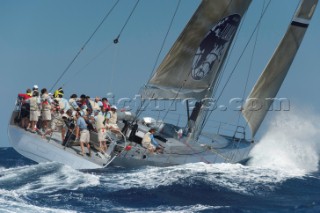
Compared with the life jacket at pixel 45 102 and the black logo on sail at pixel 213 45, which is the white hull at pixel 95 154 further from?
the black logo on sail at pixel 213 45

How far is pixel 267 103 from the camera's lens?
30766 mm

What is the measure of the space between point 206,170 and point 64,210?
790cm

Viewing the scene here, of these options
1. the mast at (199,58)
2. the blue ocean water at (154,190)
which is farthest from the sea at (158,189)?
the mast at (199,58)

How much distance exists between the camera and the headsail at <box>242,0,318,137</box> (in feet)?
101

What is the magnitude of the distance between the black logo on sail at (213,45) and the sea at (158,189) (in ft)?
13.6

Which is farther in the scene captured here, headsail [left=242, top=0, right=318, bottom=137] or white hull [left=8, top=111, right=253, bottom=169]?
headsail [left=242, top=0, right=318, bottom=137]

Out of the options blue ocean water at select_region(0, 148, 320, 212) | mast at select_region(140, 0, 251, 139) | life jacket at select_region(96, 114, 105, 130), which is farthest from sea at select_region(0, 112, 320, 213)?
mast at select_region(140, 0, 251, 139)

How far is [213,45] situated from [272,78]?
2860 mm

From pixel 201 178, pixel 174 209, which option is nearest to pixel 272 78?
pixel 201 178

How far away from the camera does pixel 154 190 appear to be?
2217cm

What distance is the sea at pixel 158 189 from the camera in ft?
66.2

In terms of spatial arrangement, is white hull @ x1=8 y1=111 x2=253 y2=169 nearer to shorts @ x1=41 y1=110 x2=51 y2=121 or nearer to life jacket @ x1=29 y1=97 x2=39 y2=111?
shorts @ x1=41 y1=110 x2=51 y2=121

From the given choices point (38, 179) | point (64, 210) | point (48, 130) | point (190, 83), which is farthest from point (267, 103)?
point (64, 210)

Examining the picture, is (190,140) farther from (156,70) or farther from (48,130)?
(48,130)
